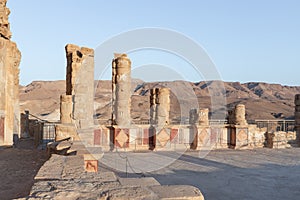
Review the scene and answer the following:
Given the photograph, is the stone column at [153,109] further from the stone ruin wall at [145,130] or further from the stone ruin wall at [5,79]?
the stone ruin wall at [5,79]

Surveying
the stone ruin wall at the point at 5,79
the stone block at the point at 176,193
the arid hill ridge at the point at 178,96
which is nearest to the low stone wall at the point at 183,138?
the stone ruin wall at the point at 5,79

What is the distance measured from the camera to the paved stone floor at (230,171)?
19.5 feet

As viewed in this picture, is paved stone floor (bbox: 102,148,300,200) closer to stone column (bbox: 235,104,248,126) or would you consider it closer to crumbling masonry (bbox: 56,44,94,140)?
stone column (bbox: 235,104,248,126)

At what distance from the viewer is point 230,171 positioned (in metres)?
7.93

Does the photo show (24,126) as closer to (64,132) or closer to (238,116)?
(64,132)

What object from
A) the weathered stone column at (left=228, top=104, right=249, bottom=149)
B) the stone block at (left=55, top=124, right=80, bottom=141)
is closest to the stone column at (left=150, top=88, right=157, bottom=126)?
the weathered stone column at (left=228, top=104, right=249, bottom=149)

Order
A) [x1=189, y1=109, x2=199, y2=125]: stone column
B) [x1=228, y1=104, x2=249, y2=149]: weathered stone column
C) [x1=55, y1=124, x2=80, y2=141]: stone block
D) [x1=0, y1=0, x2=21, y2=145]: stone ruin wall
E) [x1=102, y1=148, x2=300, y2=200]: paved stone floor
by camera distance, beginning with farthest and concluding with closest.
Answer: [x1=189, y1=109, x2=199, y2=125]: stone column, [x1=228, y1=104, x2=249, y2=149]: weathered stone column, [x1=0, y1=0, x2=21, y2=145]: stone ruin wall, [x1=55, y1=124, x2=80, y2=141]: stone block, [x1=102, y1=148, x2=300, y2=200]: paved stone floor

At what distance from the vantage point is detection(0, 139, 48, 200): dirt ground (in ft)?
15.7

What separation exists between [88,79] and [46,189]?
31.8 feet

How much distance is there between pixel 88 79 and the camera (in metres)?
12.1

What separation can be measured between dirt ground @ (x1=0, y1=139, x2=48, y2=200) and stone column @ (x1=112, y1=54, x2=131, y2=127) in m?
3.97

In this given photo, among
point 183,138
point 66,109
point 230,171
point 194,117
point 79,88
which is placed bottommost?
point 230,171

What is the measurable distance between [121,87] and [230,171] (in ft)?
20.1

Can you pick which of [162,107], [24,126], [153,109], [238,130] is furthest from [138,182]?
[24,126]
